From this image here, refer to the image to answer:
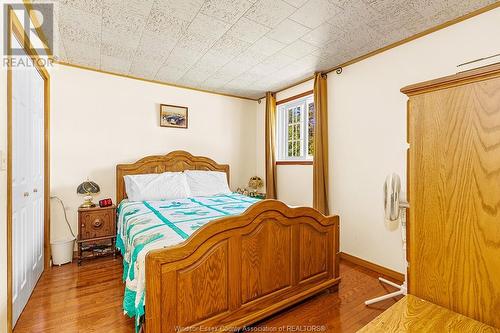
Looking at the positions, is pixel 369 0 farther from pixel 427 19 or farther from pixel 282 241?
pixel 282 241

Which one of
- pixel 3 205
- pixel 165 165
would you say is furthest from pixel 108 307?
pixel 165 165

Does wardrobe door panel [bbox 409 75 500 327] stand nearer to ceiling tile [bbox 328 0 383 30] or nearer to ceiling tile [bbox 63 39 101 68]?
ceiling tile [bbox 328 0 383 30]

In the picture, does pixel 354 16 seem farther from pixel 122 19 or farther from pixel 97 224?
pixel 97 224

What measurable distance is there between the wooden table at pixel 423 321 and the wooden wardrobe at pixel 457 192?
0.11ft

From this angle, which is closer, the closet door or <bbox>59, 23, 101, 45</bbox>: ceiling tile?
the closet door

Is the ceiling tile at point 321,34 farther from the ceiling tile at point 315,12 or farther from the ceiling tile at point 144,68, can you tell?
the ceiling tile at point 144,68

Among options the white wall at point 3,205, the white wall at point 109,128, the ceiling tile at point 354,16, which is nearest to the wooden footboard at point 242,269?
the white wall at point 3,205

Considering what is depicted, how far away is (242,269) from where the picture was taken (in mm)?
1646

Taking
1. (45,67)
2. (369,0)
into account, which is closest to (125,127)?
(45,67)

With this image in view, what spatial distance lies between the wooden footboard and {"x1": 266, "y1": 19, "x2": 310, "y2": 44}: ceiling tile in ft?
5.06

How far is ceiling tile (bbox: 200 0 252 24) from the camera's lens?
1802 mm

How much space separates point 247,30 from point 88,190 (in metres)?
2.51

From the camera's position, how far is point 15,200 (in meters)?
1.68

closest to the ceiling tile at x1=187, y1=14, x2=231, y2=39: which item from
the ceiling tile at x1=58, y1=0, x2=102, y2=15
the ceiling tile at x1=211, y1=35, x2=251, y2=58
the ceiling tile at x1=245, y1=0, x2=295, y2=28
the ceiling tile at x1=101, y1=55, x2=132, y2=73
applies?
the ceiling tile at x1=211, y1=35, x2=251, y2=58
